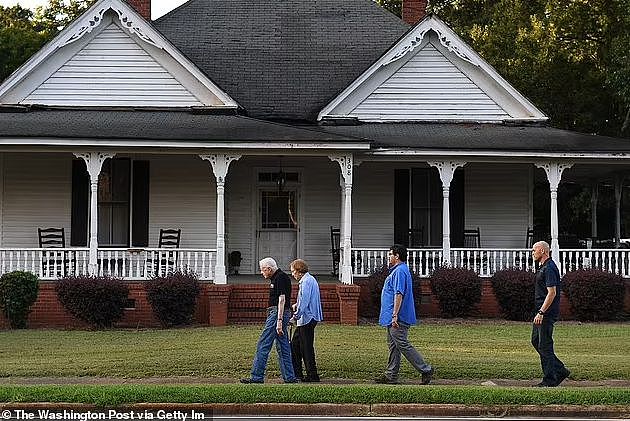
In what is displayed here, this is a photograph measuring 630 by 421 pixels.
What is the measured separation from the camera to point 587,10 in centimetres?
3575

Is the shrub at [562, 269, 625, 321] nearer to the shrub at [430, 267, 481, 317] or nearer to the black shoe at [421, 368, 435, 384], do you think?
the shrub at [430, 267, 481, 317]

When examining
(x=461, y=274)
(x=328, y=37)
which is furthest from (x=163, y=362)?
(x=328, y=37)

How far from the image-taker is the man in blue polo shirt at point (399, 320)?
43.6 ft

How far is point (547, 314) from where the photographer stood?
13.1 meters

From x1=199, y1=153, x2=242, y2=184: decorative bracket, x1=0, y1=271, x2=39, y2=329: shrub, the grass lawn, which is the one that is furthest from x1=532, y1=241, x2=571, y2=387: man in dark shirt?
x1=0, y1=271, x2=39, y2=329: shrub

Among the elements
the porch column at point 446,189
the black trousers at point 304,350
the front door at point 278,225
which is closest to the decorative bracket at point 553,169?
the porch column at point 446,189

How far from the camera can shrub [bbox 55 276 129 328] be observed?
65.6ft

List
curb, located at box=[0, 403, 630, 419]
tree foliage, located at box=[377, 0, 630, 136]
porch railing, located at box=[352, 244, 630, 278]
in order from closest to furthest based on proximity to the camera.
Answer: curb, located at box=[0, 403, 630, 419], porch railing, located at box=[352, 244, 630, 278], tree foliage, located at box=[377, 0, 630, 136]

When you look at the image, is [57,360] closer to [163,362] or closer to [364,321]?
[163,362]

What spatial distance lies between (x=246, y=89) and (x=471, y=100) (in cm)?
578

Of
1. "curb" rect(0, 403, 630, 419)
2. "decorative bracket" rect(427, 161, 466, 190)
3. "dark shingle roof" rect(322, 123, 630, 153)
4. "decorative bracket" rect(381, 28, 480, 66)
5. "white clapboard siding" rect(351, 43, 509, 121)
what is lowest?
"curb" rect(0, 403, 630, 419)

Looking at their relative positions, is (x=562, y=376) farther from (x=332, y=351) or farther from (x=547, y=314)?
(x=332, y=351)

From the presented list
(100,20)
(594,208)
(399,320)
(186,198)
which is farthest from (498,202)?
(399,320)

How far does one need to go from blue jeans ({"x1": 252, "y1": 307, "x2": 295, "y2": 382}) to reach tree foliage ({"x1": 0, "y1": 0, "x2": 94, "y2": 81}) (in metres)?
28.4
